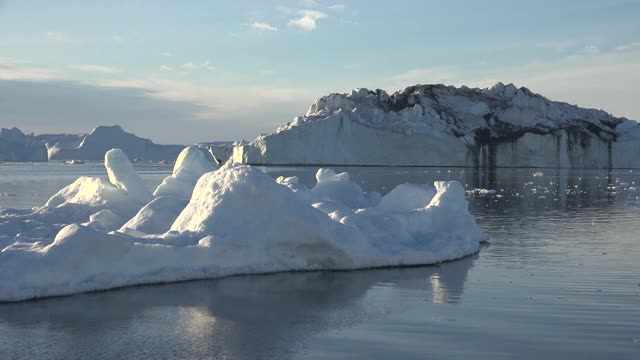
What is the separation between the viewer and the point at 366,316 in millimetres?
9375

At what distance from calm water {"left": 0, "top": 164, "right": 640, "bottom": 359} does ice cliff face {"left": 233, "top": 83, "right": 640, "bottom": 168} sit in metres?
64.0

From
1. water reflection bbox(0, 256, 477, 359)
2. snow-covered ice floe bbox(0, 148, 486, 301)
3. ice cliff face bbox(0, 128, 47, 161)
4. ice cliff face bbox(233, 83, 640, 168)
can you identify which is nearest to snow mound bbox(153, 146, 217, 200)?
snow-covered ice floe bbox(0, 148, 486, 301)

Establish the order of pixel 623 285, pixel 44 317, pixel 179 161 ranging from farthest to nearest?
pixel 179 161 < pixel 623 285 < pixel 44 317

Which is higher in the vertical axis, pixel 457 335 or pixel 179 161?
pixel 179 161

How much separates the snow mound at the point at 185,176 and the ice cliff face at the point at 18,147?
465ft

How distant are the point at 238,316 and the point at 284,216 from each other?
3.87 meters

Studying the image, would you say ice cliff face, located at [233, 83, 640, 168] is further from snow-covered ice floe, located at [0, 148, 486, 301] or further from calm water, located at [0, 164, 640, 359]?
calm water, located at [0, 164, 640, 359]

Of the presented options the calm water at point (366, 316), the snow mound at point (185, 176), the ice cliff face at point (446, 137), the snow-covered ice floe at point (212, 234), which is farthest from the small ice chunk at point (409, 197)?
the ice cliff face at point (446, 137)

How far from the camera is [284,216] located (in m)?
13.1

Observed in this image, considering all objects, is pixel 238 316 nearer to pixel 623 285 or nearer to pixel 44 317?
pixel 44 317

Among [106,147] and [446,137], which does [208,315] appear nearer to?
[446,137]

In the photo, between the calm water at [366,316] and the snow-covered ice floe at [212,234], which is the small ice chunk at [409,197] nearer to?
the snow-covered ice floe at [212,234]

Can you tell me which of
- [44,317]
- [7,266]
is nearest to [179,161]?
[7,266]

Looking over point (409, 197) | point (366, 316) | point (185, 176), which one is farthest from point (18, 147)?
point (366, 316)
